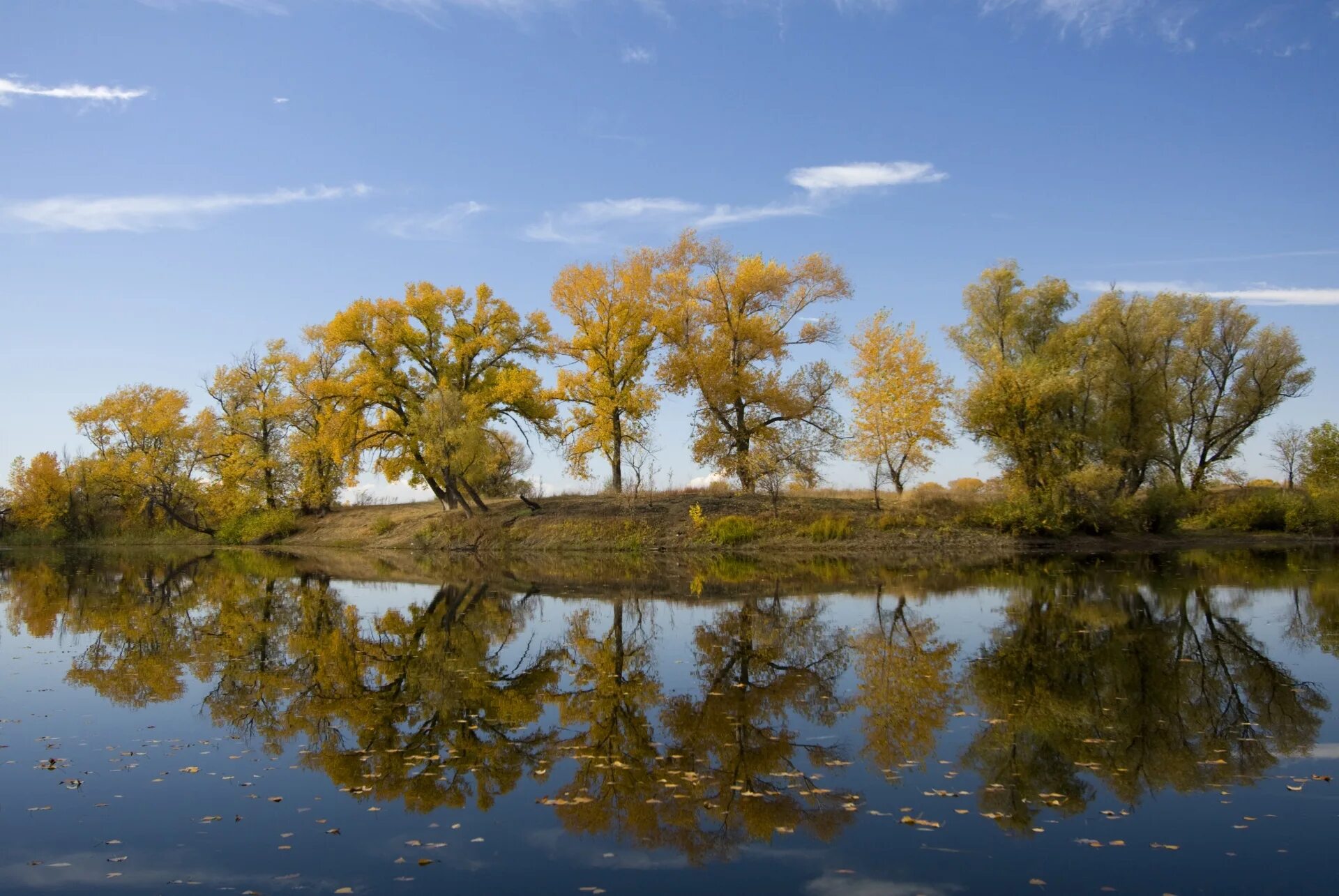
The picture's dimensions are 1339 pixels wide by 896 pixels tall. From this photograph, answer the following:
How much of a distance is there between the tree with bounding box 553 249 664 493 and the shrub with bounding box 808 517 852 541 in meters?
9.70

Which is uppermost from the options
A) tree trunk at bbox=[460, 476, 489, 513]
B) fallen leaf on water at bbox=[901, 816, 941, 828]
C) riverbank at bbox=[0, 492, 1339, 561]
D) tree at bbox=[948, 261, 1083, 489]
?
tree at bbox=[948, 261, 1083, 489]

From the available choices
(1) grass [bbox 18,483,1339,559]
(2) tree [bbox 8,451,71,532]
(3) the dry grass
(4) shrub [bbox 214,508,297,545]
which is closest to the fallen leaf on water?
(1) grass [bbox 18,483,1339,559]

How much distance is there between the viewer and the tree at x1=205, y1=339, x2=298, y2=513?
54.8 meters

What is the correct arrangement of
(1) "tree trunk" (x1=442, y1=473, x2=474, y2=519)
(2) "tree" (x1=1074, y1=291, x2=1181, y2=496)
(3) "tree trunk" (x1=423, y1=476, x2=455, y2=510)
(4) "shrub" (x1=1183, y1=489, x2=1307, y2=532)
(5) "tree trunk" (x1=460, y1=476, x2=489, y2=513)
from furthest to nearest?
(3) "tree trunk" (x1=423, y1=476, x2=455, y2=510) < (1) "tree trunk" (x1=442, y1=473, x2=474, y2=519) < (5) "tree trunk" (x1=460, y1=476, x2=489, y2=513) < (2) "tree" (x1=1074, y1=291, x2=1181, y2=496) < (4) "shrub" (x1=1183, y1=489, x2=1307, y2=532)

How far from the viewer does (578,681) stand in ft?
41.8

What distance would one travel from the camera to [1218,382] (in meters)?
47.4

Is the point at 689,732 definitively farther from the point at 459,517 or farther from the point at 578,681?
the point at 459,517

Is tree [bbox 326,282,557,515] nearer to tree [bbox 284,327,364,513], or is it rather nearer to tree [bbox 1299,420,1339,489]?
tree [bbox 284,327,364,513]

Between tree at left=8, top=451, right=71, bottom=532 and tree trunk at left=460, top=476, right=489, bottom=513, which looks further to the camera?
tree at left=8, top=451, right=71, bottom=532

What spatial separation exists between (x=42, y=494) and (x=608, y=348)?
4600 centimetres

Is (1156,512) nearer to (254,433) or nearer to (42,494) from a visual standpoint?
(254,433)

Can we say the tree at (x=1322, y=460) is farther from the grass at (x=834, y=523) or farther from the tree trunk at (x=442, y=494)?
the tree trunk at (x=442, y=494)

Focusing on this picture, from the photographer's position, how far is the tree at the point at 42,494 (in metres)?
62.6

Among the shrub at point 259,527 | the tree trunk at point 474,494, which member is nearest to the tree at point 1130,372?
the tree trunk at point 474,494
